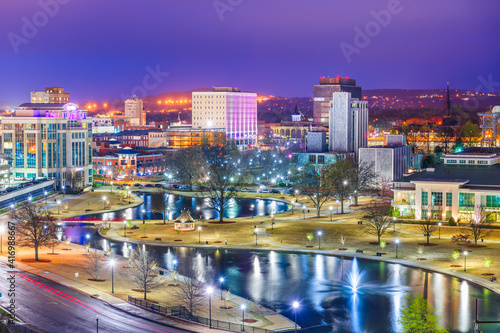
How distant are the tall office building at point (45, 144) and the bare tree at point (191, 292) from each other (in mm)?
74619

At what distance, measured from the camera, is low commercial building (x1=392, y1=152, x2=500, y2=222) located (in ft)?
287

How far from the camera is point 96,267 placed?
57406mm

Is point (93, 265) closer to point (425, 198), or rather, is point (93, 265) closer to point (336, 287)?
point (336, 287)

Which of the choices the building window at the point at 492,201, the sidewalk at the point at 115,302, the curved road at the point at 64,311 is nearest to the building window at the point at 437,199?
the building window at the point at 492,201

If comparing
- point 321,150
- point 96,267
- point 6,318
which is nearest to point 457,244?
point 96,267

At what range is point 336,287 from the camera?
5575cm

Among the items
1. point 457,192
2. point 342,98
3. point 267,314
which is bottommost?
point 267,314

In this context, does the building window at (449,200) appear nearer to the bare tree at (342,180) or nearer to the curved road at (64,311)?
the bare tree at (342,180)

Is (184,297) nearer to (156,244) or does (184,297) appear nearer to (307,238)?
(156,244)

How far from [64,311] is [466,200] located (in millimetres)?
60592

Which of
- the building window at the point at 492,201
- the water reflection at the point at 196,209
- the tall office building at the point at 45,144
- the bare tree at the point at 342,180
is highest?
the tall office building at the point at 45,144

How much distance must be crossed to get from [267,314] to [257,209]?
59.7 m

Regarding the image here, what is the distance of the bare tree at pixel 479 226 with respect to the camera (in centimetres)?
7269

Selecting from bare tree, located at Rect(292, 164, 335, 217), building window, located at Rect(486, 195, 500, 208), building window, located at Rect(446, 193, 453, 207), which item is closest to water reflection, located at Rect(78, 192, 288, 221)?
bare tree, located at Rect(292, 164, 335, 217)
